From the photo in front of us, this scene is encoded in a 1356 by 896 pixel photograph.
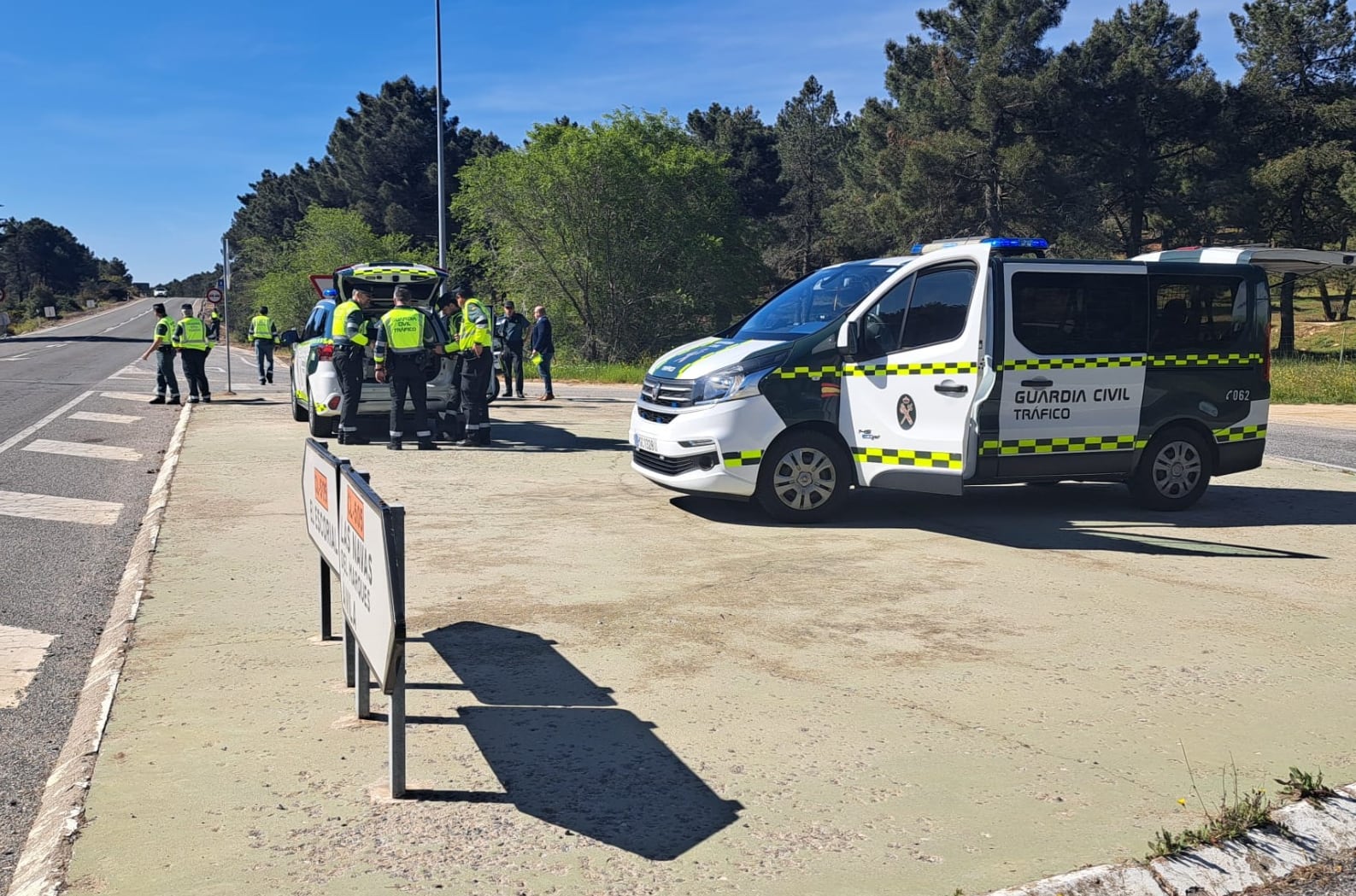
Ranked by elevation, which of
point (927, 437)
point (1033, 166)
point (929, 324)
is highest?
point (1033, 166)

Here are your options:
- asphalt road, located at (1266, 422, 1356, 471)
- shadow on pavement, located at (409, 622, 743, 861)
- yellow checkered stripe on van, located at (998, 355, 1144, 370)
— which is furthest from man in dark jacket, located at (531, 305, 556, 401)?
shadow on pavement, located at (409, 622, 743, 861)

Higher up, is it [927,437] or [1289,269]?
[1289,269]

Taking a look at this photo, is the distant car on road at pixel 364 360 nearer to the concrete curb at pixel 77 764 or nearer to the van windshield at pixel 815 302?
the van windshield at pixel 815 302

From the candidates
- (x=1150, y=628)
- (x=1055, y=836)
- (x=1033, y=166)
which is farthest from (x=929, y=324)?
(x=1033, y=166)

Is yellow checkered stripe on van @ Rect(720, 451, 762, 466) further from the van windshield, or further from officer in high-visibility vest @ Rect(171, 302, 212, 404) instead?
officer in high-visibility vest @ Rect(171, 302, 212, 404)

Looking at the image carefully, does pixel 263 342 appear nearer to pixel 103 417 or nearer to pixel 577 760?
pixel 103 417

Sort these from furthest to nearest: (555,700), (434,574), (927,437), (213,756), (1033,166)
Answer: (1033,166) → (927,437) → (434,574) → (555,700) → (213,756)

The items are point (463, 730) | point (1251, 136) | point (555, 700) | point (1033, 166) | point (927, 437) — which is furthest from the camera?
point (1251, 136)

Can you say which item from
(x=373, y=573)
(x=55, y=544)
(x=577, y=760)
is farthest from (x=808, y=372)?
(x=373, y=573)

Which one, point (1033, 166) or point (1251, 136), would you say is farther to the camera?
point (1251, 136)

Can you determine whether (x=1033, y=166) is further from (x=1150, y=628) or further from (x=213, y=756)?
(x=213, y=756)

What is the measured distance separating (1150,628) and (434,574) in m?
3.99

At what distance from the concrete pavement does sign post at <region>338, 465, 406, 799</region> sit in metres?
0.35

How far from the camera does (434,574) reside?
23.6 ft
